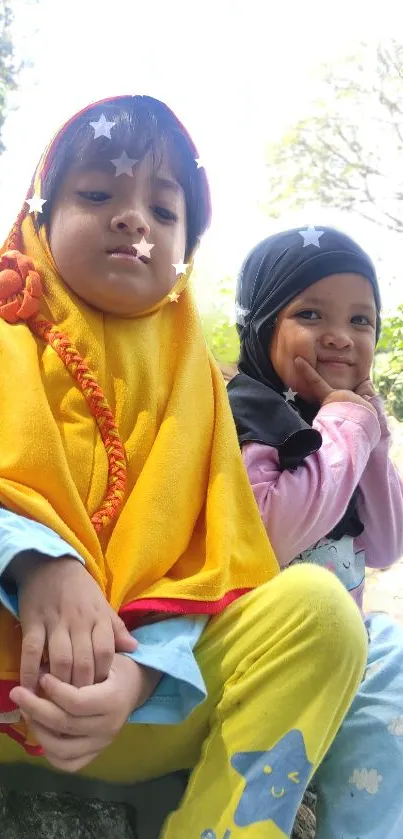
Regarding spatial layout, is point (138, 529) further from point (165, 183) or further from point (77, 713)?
point (165, 183)

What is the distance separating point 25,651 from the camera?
571 millimetres

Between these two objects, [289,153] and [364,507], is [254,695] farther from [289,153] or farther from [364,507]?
[289,153]

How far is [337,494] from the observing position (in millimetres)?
921

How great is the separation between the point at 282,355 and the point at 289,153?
0.98 m

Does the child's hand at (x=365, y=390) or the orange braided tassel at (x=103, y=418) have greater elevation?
the orange braided tassel at (x=103, y=418)

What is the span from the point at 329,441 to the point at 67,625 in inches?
18.8

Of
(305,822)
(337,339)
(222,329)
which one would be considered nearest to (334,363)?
(337,339)

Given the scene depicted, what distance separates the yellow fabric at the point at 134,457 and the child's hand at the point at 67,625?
0.14 ft

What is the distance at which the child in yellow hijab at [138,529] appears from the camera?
60 cm

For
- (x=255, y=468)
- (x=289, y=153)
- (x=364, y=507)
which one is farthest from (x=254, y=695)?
(x=289, y=153)

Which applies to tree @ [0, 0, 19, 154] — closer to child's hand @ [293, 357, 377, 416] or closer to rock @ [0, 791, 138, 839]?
child's hand @ [293, 357, 377, 416]

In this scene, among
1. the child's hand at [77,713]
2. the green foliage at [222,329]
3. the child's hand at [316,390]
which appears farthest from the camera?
the green foliage at [222,329]

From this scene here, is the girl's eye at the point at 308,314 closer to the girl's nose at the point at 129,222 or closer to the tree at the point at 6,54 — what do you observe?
the girl's nose at the point at 129,222


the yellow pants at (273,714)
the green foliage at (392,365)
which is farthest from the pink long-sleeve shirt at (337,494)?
the green foliage at (392,365)
